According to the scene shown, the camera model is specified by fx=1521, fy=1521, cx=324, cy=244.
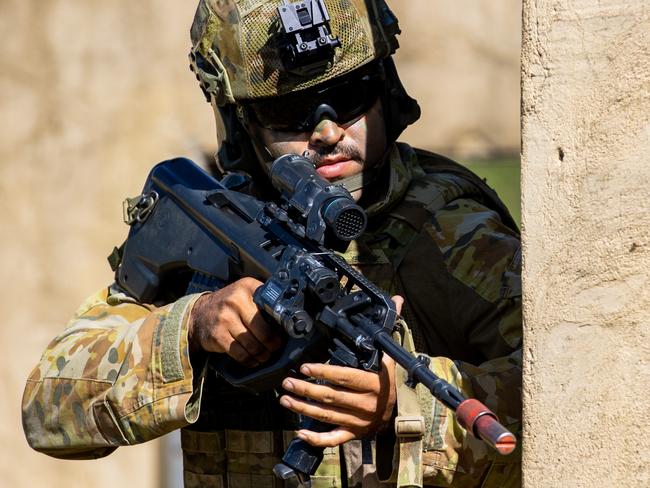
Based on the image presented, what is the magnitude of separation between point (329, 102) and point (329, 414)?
87 centimetres

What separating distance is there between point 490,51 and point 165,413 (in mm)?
3130

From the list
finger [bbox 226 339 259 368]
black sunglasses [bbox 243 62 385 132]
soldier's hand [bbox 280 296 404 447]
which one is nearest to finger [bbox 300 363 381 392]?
soldier's hand [bbox 280 296 404 447]

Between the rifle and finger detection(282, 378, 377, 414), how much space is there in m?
0.06

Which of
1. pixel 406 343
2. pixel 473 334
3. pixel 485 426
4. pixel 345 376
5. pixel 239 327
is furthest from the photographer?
pixel 473 334

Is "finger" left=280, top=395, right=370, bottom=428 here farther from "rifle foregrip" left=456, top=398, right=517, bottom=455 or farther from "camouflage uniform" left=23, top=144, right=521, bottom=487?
"rifle foregrip" left=456, top=398, right=517, bottom=455

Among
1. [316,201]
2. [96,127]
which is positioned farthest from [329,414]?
[96,127]

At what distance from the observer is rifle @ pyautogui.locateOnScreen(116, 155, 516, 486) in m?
2.80

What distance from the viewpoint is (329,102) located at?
3414 mm

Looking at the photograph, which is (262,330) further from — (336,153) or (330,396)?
(336,153)

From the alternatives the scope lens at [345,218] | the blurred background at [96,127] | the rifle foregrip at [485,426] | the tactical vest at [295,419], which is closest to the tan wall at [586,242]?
the rifle foregrip at [485,426]

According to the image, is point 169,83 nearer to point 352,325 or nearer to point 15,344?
point 15,344

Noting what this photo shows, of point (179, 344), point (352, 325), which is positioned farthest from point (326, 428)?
point (179, 344)

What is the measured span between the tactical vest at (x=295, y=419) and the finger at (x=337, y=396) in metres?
0.40

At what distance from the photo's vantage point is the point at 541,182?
2553 mm
